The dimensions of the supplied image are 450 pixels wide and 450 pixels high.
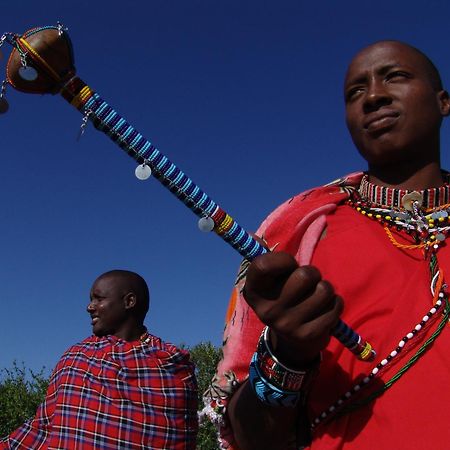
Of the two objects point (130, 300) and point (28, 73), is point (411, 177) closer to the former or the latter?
point (28, 73)

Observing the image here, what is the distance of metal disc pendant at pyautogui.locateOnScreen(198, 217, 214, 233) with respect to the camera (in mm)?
1524

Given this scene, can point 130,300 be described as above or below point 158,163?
above

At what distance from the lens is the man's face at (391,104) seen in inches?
76.9

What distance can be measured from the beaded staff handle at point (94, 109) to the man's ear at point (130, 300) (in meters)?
3.65

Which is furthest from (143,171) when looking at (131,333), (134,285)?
(134,285)

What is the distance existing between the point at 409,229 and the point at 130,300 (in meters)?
3.45

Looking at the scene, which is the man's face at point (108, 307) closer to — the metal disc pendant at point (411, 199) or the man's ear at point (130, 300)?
the man's ear at point (130, 300)

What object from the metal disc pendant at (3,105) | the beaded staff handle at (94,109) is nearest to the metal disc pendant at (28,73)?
the beaded staff handle at (94,109)

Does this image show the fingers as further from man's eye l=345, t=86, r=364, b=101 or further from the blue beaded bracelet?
man's eye l=345, t=86, r=364, b=101

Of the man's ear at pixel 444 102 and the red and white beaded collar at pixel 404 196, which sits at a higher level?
the man's ear at pixel 444 102

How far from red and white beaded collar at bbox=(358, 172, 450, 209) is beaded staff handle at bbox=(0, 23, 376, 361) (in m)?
→ 0.56

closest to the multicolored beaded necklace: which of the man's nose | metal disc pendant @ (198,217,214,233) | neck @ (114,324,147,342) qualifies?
the man's nose

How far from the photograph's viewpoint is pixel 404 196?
6.39 feet

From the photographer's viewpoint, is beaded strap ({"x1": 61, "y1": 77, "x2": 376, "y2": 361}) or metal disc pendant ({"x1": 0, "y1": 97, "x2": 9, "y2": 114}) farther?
metal disc pendant ({"x1": 0, "y1": 97, "x2": 9, "y2": 114})
